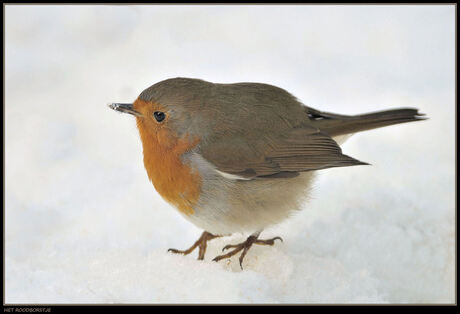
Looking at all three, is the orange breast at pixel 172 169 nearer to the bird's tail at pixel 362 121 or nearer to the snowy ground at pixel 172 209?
the snowy ground at pixel 172 209

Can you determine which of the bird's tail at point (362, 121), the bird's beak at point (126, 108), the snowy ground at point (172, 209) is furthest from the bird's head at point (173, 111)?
the bird's tail at point (362, 121)

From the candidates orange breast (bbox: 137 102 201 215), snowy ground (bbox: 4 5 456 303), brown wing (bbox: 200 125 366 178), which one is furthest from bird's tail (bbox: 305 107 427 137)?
orange breast (bbox: 137 102 201 215)

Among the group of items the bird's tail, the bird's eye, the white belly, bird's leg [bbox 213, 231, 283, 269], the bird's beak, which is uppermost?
the bird's beak

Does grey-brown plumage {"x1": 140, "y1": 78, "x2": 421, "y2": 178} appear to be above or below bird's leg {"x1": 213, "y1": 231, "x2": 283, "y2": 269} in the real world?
above

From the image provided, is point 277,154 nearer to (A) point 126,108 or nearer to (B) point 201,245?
(B) point 201,245

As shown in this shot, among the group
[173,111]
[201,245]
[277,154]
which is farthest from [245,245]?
[173,111]

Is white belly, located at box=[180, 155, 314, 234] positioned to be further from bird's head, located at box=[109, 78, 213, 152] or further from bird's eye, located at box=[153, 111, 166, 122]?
bird's eye, located at box=[153, 111, 166, 122]
